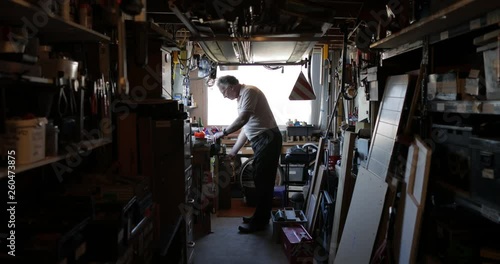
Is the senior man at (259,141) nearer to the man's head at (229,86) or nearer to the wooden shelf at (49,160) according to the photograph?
the man's head at (229,86)

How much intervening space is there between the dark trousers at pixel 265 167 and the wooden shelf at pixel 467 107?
2.22 m

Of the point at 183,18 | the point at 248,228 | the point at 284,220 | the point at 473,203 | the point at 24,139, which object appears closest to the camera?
the point at 24,139

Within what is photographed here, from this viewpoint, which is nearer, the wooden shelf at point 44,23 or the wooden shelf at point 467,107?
the wooden shelf at point 44,23

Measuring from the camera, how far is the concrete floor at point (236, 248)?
3465mm

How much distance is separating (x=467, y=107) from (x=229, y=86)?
9.56 ft

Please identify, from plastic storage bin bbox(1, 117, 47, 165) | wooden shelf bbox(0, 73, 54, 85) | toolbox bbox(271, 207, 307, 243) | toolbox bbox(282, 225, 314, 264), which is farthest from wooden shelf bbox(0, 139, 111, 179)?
toolbox bbox(271, 207, 307, 243)

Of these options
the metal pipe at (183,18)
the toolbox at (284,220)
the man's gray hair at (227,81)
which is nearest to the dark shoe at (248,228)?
the toolbox at (284,220)

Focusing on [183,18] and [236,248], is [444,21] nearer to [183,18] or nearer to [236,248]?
[183,18]

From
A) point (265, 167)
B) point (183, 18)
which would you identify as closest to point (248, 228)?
point (265, 167)

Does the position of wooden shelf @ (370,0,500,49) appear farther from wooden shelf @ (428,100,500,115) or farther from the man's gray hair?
the man's gray hair

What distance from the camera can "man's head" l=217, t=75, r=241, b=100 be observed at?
431cm

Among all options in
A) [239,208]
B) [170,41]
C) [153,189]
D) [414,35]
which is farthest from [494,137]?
[239,208]

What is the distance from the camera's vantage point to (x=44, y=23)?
159 cm

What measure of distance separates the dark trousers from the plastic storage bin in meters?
2.84
